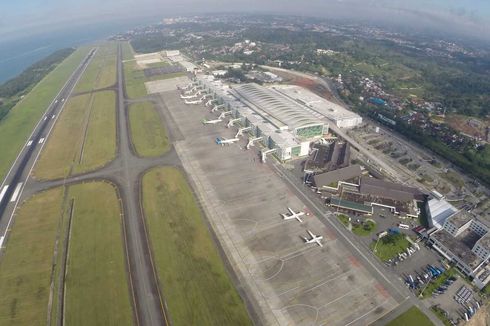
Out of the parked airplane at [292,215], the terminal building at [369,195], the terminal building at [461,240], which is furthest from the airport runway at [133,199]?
the terminal building at [461,240]

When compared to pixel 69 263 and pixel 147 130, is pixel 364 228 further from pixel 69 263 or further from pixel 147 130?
pixel 147 130

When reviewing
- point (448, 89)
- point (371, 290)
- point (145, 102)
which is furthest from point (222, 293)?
point (448, 89)

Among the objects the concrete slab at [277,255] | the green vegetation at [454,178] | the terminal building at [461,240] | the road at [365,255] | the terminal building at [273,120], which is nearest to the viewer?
the concrete slab at [277,255]

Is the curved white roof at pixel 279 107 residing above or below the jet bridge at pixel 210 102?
above

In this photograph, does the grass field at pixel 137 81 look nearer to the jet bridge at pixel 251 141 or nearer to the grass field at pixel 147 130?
the grass field at pixel 147 130

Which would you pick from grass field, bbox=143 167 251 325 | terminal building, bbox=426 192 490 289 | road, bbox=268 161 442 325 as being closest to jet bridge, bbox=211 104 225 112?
grass field, bbox=143 167 251 325

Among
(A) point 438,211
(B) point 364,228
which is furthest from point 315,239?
(A) point 438,211

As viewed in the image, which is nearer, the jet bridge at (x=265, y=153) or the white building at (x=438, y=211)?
the white building at (x=438, y=211)
